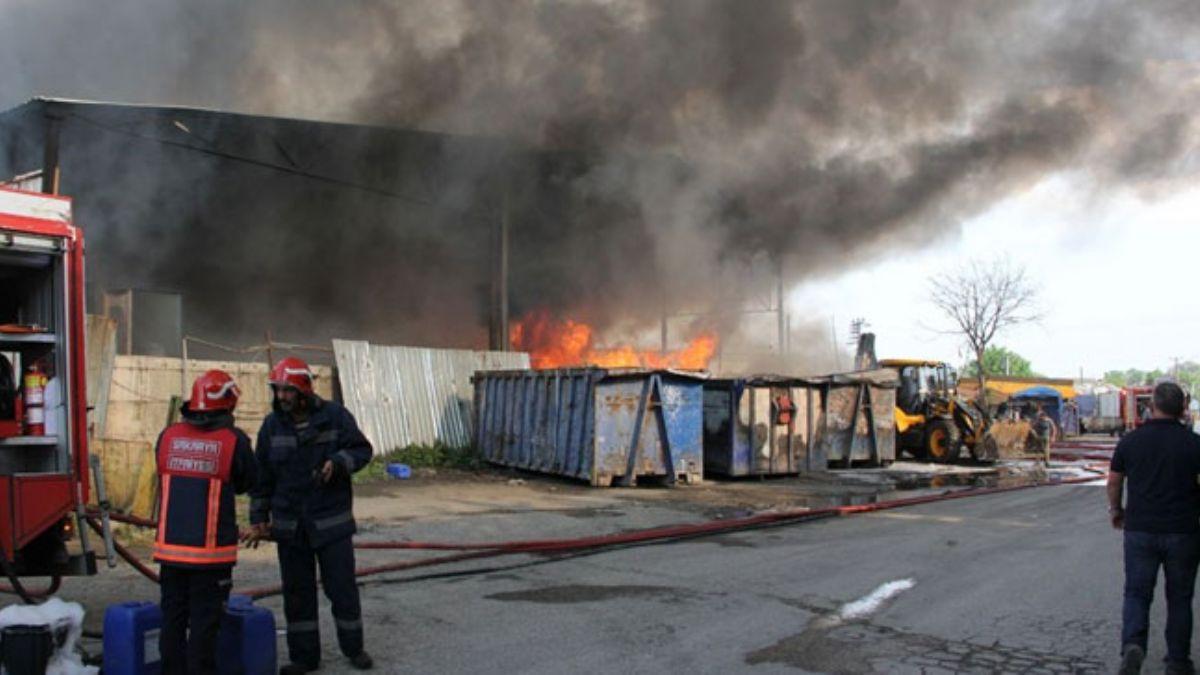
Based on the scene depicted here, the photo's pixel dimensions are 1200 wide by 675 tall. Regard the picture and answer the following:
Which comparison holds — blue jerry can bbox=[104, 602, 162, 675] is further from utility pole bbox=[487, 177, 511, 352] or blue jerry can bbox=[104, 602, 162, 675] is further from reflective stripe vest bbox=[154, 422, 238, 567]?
utility pole bbox=[487, 177, 511, 352]

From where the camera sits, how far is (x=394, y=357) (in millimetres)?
15547

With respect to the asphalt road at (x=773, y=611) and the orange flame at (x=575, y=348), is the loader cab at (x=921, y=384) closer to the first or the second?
the orange flame at (x=575, y=348)

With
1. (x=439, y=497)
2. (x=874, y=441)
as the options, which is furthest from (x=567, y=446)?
(x=874, y=441)

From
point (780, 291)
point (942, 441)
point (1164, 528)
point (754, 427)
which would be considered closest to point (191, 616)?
point (1164, 528)

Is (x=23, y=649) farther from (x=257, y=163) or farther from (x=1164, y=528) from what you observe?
(x=257, y=163)

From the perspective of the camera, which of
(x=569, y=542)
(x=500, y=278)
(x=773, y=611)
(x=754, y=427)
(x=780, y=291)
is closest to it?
(x=773, y=611)

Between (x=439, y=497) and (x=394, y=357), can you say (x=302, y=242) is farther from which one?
(x=439, y=497)

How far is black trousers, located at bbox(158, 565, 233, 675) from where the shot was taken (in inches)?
141

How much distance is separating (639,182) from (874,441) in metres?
6.81

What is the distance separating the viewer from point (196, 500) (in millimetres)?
3660

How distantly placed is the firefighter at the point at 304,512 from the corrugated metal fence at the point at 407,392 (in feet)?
34.1

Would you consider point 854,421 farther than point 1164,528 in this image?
Yes

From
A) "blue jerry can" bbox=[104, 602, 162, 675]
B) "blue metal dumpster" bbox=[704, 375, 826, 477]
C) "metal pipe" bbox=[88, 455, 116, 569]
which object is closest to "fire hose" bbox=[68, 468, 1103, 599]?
"metal pipe" bbox=[88, 455, 116, 569]

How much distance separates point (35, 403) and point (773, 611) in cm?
407
